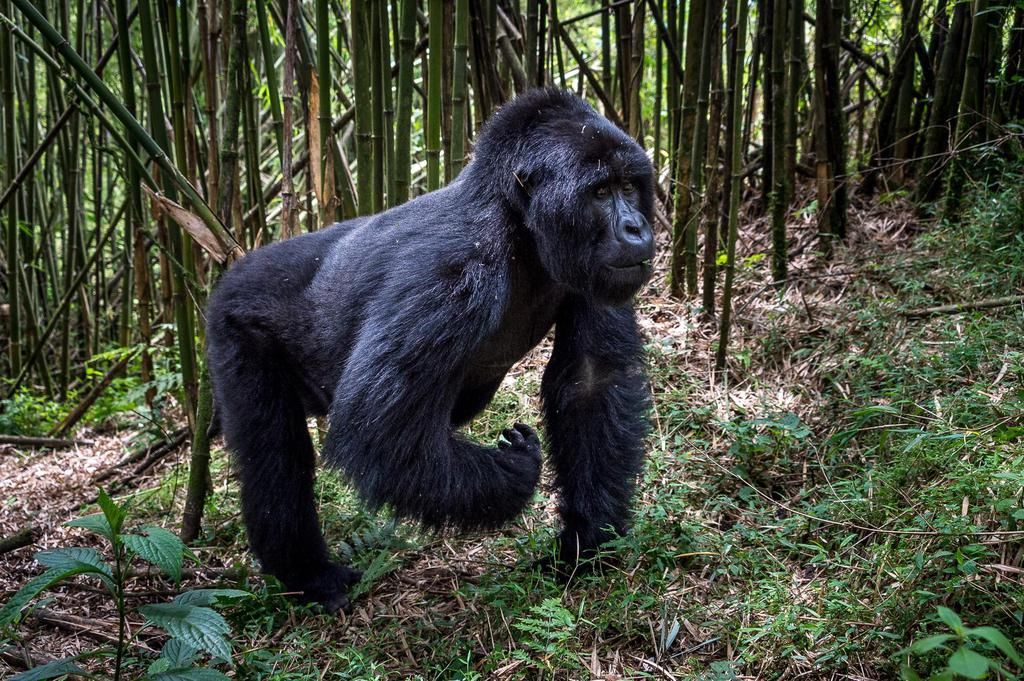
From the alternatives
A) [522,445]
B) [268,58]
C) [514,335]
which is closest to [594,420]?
[522,445]

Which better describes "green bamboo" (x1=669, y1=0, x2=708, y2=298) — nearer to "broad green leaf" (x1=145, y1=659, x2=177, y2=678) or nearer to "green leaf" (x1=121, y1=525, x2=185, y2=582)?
"green leaf" (x1=121, y1=525, x2=185, y2=582)

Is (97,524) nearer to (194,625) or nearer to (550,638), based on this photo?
(194,625)

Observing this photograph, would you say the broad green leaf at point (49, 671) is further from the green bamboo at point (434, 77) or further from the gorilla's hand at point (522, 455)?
the green bamboo at point (434, 77)

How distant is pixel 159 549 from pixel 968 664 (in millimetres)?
1910

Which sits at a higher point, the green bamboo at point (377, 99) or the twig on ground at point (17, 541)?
the green bamboo at point (377, 99)

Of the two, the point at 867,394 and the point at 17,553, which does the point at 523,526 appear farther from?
the point at 17,553

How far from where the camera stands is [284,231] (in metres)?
4.57

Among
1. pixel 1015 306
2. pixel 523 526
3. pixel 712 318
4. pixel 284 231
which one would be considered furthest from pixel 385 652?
pixel 1015 306

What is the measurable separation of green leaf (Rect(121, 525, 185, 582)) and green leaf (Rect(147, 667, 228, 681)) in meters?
0.25

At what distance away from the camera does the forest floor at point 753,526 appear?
8.63 ft

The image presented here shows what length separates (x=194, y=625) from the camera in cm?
227

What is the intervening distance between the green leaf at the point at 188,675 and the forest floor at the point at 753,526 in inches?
23.0

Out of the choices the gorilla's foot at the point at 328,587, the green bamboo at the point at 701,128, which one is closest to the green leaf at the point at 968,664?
the gorilla's foot at the point at 328,587

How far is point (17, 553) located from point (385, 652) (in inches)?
81.1
